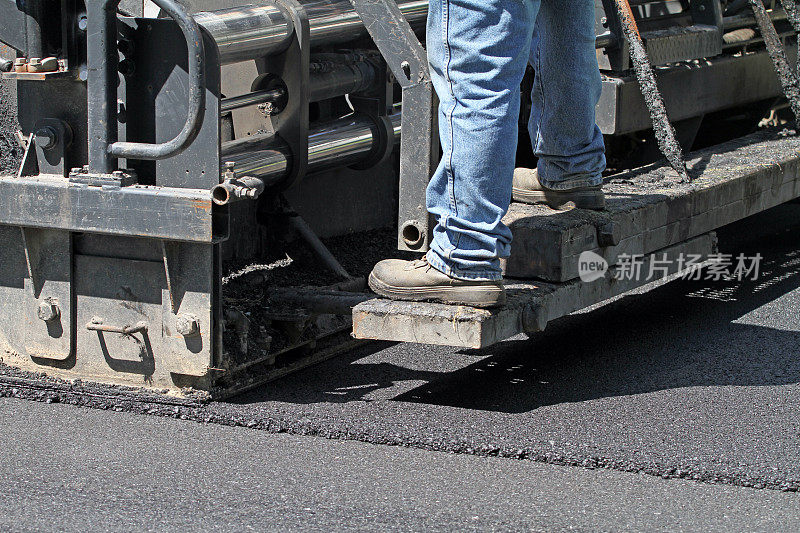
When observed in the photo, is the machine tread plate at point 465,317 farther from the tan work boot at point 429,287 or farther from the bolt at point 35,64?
the bolt at point 35,64

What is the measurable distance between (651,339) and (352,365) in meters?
1.27

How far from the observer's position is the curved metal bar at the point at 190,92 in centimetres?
358

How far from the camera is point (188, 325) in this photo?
381 cm

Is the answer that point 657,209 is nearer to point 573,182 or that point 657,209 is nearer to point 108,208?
point 573,182

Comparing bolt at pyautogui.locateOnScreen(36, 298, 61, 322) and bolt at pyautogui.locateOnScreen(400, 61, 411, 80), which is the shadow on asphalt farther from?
bolt at pyautogui.locateOnScreen(400, 61, 411, 80)

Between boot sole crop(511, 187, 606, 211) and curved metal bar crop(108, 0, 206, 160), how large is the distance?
1378 millimetres

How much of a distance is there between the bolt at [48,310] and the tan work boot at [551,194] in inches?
66.0

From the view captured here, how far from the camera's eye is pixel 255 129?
187 inches

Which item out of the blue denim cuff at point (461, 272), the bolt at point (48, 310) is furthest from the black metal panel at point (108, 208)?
the blue denim cuff at point (461, 272)

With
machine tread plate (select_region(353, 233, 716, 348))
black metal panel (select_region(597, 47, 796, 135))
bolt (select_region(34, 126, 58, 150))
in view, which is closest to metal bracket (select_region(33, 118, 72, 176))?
bolt (select_region(34, 126, 58, 150))

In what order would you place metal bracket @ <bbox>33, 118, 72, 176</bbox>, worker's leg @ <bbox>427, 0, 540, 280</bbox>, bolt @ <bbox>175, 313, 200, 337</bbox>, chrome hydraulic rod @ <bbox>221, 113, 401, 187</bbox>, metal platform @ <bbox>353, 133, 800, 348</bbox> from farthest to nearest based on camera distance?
chrome hydraulic rod @ <bbox>221, 113, 401, 187</bbox>, metal bracket @ <bbox>33, 118, 72, 176</bbox>, bolt @ <bbox>175, 313, 200, 337</bbox>, metal platform @ <bbox>353, 133, 800, 348</bbox>, worker's leg @ <bbox>427, 0, 540, 280</bbox>

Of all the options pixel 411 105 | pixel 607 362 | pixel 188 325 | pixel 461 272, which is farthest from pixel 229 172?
pixel 607 362

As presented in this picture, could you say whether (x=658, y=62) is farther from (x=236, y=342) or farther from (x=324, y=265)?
(x=236, y=342)

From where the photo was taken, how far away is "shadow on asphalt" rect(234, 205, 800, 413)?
4035 mm
